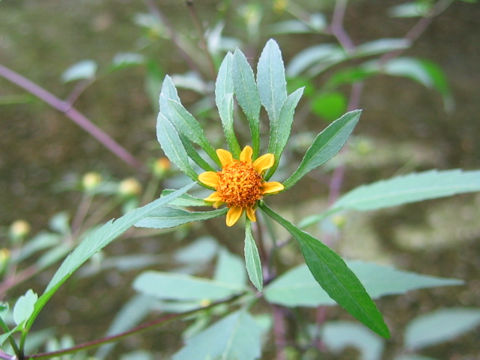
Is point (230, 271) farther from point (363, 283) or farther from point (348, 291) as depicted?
point (348, 291)

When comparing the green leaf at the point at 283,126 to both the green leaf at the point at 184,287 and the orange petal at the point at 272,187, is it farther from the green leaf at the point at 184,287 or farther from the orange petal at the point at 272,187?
the green leaf at the point at 184,287

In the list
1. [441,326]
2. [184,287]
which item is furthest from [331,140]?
[441,326]

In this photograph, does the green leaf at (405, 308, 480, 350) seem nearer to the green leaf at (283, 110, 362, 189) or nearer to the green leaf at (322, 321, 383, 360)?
the green leaf at (322, 321, 383, 360)

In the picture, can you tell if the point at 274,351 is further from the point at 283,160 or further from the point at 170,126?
the point at 170,126

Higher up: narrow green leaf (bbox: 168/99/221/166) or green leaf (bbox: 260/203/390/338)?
narrow green leaf (bbox: 168/99/221/166)

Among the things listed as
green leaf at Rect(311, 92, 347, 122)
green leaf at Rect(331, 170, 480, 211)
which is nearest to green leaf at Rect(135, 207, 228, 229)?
green leaf at Rect(331, 170, 480, 211)

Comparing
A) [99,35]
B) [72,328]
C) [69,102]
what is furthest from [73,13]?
[69,102]

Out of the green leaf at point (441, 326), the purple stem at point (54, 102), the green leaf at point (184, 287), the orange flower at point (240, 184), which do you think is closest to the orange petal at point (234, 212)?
the orange flower at point (240, 184)
